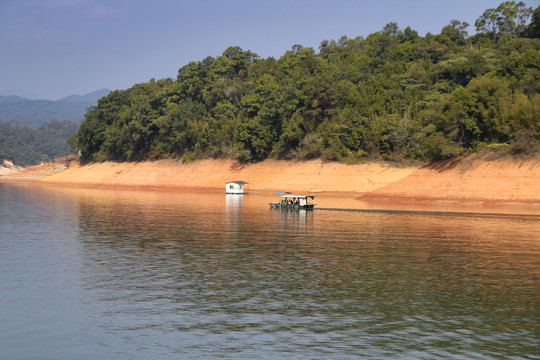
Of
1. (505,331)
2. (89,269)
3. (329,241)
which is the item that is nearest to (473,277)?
(505,331)

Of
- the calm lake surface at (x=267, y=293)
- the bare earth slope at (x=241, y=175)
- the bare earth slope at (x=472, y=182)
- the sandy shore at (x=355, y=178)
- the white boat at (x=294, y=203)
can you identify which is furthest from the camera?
the bare earth slope at (x=241, y=175)

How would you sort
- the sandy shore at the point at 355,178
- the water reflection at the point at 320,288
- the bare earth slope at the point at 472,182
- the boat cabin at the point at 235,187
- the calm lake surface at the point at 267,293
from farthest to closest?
the boat cabin at the point at 235,187 → the sandy shore at the point at 355,178 → the bare earth slope at the point at 472,182 → the water reflection at the point at 320,288 → the calm lake surface at the point at 267,293

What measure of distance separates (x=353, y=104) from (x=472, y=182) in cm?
3988

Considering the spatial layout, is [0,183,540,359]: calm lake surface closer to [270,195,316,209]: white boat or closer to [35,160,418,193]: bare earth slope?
[270,195,316,209]: white boat

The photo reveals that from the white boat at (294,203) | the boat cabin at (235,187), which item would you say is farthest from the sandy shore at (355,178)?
the white boat at (294,203)

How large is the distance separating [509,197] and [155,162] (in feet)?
305

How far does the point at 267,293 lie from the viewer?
24.0 meters

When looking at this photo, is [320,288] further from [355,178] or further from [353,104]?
[353,104]

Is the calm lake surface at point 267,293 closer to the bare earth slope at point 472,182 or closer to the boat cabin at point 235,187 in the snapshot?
the bare earth slope at point 472,182

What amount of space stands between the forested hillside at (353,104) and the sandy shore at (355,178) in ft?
9.85

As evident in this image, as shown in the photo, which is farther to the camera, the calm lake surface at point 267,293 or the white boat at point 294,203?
the white boat at point 294,203

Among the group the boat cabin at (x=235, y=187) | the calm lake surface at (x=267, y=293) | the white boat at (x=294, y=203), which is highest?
the boat cabin at (x=235, y=187)

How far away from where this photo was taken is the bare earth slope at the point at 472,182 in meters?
71.1

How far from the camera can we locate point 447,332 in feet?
62.0
